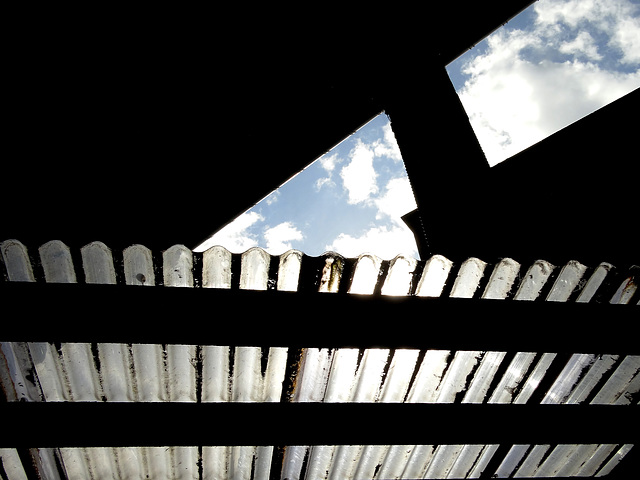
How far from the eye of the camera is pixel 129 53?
10.9 feet

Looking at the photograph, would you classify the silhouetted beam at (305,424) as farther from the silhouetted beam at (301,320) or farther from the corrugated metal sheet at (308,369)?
the silhouetted beam at (301,320)

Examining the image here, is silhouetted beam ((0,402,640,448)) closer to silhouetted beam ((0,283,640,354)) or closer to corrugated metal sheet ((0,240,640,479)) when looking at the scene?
corrugated metal sheet ((0,240,640,479))

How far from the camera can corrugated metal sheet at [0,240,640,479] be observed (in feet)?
5.94

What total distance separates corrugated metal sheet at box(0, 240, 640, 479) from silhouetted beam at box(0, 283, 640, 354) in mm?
399

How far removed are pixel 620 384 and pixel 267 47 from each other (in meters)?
4.28

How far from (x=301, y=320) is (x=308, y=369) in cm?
101

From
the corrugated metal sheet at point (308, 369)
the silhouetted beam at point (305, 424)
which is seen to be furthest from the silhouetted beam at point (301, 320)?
the silhouetted beam at point (305, 424)

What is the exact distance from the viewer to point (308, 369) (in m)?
2.23

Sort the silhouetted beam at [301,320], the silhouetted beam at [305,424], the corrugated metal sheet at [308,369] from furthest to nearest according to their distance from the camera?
the corrugated metal sheet at [308,369] → the silhouetted beam at [305,424] → the silhouetted beam at [301,320]

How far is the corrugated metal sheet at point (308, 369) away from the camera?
5.94 ft

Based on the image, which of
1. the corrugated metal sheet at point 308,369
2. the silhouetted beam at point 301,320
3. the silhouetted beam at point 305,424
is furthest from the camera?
the corrugated metal sheet at point 308,369

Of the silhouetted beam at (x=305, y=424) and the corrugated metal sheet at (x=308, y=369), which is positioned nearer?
the silhouetted beam at (x=305, y=424)

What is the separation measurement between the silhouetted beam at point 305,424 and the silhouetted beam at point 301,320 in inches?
26.4

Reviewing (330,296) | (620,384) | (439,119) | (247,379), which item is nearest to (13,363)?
(247,379)
